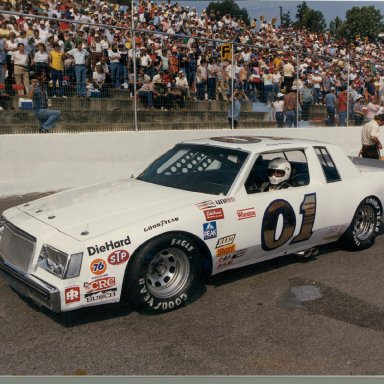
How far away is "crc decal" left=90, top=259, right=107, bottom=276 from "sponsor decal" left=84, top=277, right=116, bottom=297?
2.7 inches

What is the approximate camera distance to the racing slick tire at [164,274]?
3.92 m

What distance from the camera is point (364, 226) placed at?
6098 mm

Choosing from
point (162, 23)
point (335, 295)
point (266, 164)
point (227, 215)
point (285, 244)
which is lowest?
point (335, 295)

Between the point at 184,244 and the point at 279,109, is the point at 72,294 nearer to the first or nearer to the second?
the point at 184,244

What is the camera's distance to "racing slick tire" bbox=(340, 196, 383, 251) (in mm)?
5855

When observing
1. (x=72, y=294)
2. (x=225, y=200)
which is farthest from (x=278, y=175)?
(x=72, y=294)

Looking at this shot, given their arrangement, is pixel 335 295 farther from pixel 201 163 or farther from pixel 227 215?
pixel 201 163

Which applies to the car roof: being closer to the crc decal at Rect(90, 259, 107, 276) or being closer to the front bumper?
the crc decal at Rect(90, 259, 107, 276)

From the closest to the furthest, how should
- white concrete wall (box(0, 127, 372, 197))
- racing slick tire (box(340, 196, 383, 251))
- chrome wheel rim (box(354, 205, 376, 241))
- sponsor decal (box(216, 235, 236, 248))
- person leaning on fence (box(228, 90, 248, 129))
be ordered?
sponsor decal (box(216, 235, 236, 248)) < racing slick tire (box(340, 196, 383, 251)) < chrome wheel rim (box(354, 205, 376, 241)) < white concrete wall (box(0, 127, 372, 197)) < person leaning on fence (box(228, 90, 248, 129))

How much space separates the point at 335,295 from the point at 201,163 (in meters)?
1.93

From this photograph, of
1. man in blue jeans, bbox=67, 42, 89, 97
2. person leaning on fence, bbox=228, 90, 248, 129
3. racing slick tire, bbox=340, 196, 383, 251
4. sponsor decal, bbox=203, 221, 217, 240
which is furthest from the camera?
person leaning on fence, bbox=228, 90, 248, 129

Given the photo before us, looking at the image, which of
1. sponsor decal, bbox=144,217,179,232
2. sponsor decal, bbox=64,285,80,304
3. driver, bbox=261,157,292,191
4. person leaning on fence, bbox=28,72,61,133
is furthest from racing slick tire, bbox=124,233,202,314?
person leaning on fence, bbox=28,72,61,133

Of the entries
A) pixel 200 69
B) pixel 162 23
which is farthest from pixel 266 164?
pixel 162 23

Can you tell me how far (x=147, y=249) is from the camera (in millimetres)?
3926
